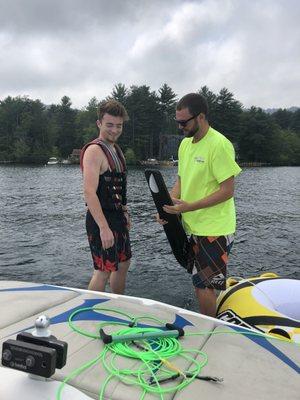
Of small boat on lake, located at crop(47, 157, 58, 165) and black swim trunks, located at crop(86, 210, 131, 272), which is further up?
small boat on lake, located at crop(47, 157, 58, 165)

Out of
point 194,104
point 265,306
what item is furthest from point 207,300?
point 194,104

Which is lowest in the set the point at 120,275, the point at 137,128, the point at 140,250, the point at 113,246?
the point at 140,250

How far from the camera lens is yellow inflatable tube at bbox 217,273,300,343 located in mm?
4079

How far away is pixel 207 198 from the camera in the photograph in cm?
412

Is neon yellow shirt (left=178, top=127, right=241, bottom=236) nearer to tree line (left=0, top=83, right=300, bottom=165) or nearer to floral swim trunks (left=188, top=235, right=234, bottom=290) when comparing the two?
floral swim trunks (left=188, top=235, right=234, bottom=290)

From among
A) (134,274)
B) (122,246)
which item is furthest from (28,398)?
(134,274)

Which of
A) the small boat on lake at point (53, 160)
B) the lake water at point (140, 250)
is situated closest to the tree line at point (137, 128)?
the small boat on lake at point (53, 160)

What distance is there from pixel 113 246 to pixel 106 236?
0.62 feet

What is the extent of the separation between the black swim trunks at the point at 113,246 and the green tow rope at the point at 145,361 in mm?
1220

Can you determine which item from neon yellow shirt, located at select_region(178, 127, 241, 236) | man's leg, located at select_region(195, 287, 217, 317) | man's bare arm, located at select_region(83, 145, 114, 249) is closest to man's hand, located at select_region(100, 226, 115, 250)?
man's bare arm, located at select_region(83, 145, 114, 249)

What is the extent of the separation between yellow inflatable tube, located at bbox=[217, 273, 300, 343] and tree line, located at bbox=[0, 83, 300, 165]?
84476 mm

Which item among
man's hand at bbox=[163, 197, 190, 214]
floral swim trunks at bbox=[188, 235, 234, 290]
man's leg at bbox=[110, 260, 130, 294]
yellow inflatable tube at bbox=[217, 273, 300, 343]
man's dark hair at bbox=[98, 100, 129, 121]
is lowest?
yellow inflatable tube at bbox=[217, 273, 300, 343]

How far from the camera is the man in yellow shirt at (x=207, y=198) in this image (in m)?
4.11

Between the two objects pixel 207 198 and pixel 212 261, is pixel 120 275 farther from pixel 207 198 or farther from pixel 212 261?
pixel 207 198
